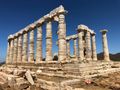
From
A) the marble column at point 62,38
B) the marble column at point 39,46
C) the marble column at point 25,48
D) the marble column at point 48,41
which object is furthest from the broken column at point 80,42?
the marble column at point 25,48

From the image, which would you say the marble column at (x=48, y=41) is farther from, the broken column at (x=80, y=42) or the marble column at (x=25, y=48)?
the marble column at (x=25, y=48)

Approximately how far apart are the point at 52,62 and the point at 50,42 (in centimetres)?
417

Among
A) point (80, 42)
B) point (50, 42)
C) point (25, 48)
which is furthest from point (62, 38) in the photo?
point (25, 48)

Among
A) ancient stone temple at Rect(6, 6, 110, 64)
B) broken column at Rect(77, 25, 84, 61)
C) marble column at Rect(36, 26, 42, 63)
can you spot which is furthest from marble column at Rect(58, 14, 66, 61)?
broken column at Rect(77, 25, 84, 61)

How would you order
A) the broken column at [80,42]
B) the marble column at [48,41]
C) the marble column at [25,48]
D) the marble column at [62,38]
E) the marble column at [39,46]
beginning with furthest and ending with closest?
the marble column at [25,48], the broken column at [80,42], the marble column at [39,46], the marble column at [48,41], the marble column at [62,38]

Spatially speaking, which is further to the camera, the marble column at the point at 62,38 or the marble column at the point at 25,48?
the marble column at the point at 25,48

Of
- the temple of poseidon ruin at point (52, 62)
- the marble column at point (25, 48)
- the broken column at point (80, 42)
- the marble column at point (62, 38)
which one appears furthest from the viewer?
the marble column at point (25, 48)

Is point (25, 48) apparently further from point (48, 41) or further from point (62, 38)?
point (62, 38)

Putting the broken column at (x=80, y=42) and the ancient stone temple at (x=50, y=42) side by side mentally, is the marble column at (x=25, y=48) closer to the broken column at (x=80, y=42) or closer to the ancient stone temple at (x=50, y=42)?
the ancient stone temple at (x=50, y=42)

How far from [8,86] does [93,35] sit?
23.1m

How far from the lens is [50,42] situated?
22578mm

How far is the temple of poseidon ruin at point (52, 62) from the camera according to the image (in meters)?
11.0

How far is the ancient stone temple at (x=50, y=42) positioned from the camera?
65.6 feet

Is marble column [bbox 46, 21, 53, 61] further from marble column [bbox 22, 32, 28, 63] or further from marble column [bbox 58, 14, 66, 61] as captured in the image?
marble column [bbox 22, 32, 28, 63]
